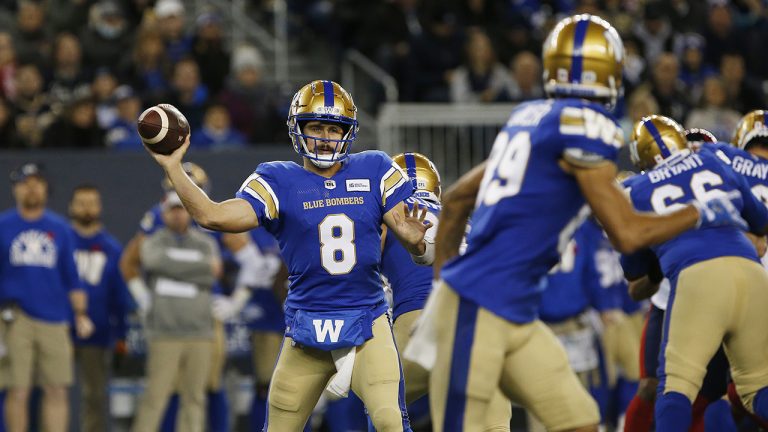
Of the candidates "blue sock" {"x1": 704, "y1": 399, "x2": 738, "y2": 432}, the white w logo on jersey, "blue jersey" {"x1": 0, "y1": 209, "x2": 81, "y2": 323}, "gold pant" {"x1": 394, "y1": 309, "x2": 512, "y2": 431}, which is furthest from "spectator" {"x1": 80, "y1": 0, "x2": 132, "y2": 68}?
"blue sock" {"x1": 704, "y1": 399, "x2": 738, "y2": 432}

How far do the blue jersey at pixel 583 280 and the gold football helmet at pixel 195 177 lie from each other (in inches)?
107

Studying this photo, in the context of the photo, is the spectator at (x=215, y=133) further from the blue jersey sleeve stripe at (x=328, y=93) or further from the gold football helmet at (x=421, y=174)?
the blue jersey sleeve stripe at (x=328, y=93)

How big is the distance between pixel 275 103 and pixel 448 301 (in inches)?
287

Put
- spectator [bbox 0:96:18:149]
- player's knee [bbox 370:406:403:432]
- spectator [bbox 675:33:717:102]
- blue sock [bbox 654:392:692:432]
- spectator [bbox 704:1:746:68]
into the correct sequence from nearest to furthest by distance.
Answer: player's knee [bbox 370:406:403:432] < blue sock [bbox 654:392:692:432] < spectator [bbox 0:96:18:149] < spectator [bbox 675:33:717:102] < spectator [bbox 704:1:746:68]

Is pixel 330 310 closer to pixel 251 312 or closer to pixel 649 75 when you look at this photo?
pixel 251 312

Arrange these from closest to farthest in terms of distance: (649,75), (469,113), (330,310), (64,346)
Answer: (330,310), (64,346), (469,113), (649,75)

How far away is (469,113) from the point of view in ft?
38.5

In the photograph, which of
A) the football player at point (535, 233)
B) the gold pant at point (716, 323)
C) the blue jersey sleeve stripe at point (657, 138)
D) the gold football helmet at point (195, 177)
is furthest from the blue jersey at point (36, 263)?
the football player at point (535, 233)

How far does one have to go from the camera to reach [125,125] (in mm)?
11070

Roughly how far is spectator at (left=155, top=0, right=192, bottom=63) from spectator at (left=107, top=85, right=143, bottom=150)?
106cm

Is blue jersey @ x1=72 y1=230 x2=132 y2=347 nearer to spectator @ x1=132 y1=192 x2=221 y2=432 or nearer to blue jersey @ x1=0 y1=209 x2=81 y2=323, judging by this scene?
blue jersey @ x1=0 y1=209 x2=81 y2=323

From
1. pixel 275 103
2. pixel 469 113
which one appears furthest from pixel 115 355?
pixel 469 113

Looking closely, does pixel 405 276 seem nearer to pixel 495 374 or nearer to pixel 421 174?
pixel 421 174

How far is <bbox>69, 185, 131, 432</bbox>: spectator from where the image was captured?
1005 centimetres
